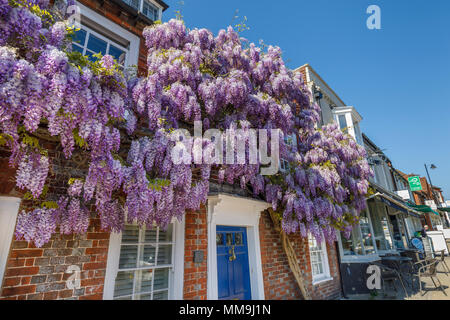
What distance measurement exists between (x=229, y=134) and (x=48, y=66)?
294cm

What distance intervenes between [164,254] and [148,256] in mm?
305

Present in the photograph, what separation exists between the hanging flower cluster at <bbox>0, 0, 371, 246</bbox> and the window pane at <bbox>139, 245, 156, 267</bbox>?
91 centimetres

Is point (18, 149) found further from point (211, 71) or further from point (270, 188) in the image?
point (270, 188)

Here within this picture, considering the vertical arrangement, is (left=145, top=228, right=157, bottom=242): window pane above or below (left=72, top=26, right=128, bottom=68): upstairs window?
below

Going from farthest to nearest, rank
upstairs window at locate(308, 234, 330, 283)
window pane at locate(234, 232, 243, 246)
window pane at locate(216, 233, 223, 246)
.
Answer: upstairs window at locate(308, 234, 330, 283), window pane at locate(234, 232, 243, 246), window pane at locate(216, 233, 223, 246)

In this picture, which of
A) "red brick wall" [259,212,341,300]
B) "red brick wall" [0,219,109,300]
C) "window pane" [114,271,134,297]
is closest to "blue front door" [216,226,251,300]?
"red brick wall" [259,212,341,300]

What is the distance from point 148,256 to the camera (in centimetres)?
404

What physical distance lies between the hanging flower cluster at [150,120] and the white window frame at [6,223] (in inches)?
8.4

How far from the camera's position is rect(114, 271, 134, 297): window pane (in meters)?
3.59

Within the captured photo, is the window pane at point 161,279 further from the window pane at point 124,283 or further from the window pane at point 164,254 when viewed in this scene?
the window pane at point 124,283

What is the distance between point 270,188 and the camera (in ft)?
18.6

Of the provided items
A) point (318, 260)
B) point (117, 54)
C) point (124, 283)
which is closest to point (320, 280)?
point (318, 260)

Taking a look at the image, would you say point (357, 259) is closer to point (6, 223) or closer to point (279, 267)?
point (279, 267)

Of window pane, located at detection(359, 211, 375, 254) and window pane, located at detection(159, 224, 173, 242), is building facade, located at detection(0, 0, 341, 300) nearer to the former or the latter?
window pane, located at detection(159, 224, 173, 242)
